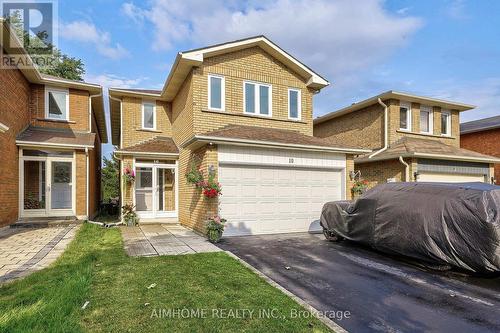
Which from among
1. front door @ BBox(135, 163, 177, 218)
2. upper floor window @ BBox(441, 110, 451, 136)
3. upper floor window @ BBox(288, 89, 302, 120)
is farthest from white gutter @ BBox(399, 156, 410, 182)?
front door @ BBox(135, 163, 177, 218)

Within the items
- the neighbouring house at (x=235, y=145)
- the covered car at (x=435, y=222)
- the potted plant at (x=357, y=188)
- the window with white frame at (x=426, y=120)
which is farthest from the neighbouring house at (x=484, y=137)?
the covered car at (x=435, y=222)

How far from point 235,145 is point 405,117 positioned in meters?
10.6

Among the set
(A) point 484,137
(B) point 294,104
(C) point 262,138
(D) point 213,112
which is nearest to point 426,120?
(A) point 484,137

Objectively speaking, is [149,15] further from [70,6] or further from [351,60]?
[351,60]

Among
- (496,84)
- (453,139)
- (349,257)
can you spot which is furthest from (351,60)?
(349,257)

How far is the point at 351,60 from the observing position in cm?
1614

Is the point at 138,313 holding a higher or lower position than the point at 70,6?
lower

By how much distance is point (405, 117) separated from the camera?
49.7 feet

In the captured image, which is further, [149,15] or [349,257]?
[149,15]

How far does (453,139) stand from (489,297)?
14.6 m

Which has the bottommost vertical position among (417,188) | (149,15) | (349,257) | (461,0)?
(349,257)

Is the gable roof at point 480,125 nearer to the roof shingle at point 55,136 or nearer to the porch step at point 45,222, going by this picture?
the roof shingle at point 55,136

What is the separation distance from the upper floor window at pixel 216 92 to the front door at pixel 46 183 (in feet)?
21.3

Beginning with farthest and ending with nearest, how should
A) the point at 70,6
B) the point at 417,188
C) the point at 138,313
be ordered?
the point at 70,6 → the point at 417,188 → the point at 138,313
